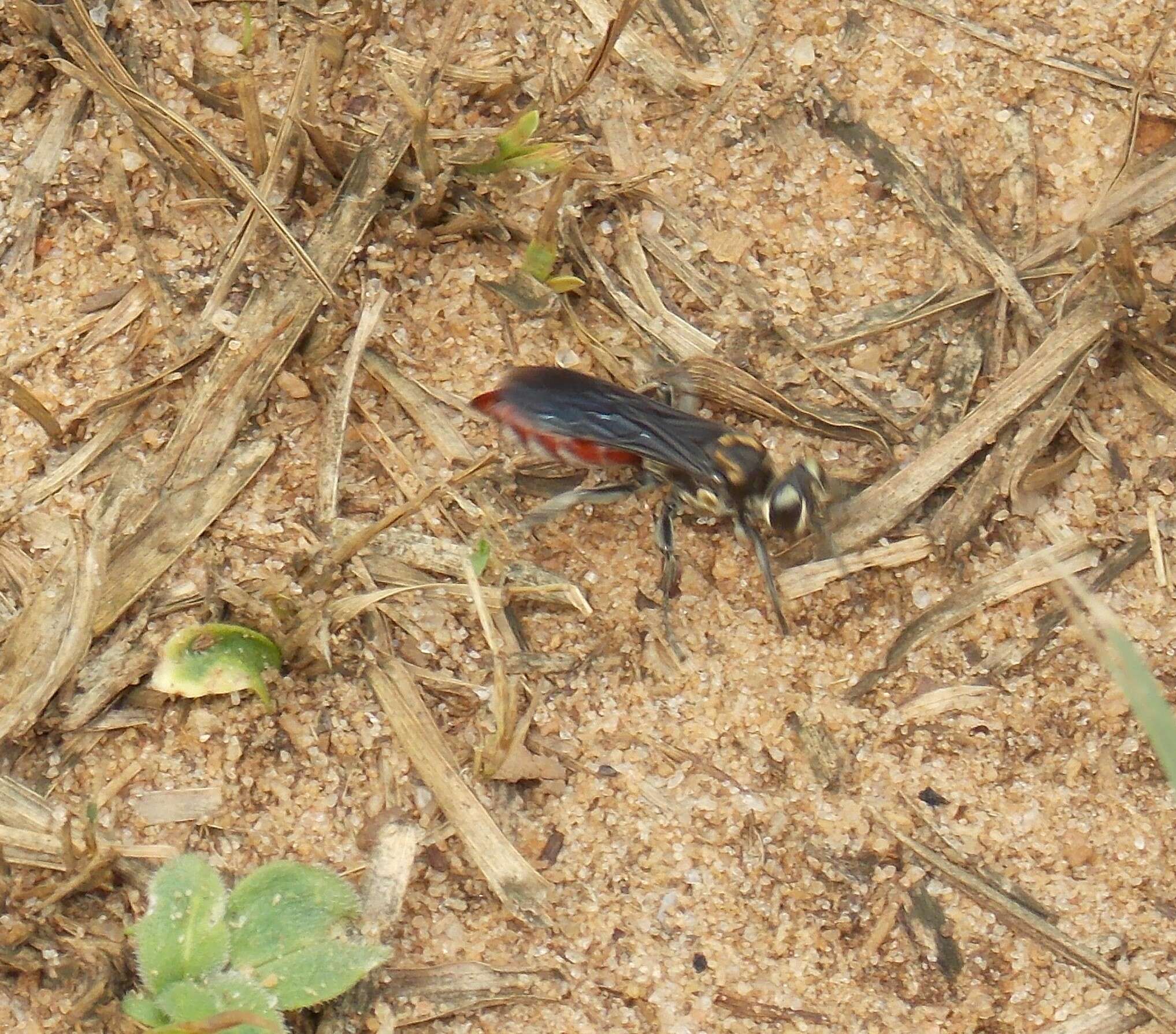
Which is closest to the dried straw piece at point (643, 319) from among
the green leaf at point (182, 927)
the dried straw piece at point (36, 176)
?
the dried straw piece at point (36, 176)

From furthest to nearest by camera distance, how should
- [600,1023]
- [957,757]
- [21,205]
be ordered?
[21,205], [957,757], [600,1023]

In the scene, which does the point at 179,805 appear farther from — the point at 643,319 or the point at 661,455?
the point at 643,319

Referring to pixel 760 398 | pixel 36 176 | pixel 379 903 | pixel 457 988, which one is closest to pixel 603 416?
pixel 760 398

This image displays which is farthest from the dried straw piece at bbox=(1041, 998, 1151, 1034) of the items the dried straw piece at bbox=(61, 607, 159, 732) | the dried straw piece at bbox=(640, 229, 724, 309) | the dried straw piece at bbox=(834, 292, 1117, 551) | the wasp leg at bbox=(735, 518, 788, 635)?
the dried straw piece at bbox=(61, 607, 159, 732)

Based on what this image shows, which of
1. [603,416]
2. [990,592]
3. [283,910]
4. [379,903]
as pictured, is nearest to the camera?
[283,910]

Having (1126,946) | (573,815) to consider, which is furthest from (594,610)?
(1126,946)

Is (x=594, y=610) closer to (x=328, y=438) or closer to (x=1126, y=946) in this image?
(x=328, y=438)

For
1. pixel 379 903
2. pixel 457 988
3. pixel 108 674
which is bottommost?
pixel 457 988
